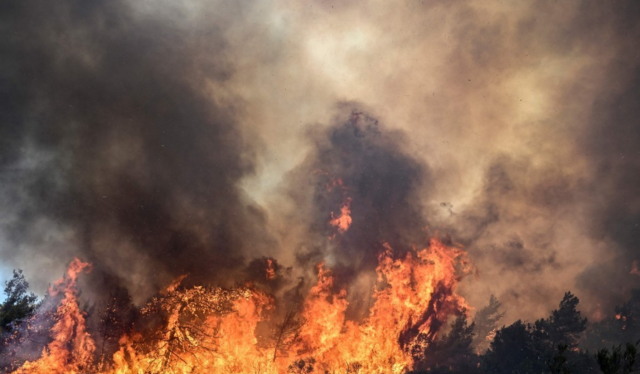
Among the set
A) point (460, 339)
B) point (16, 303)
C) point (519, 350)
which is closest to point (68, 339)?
point (16, 303)

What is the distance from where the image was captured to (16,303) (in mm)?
27297

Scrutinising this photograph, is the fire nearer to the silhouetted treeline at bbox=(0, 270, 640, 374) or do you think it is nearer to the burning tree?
the burning tree

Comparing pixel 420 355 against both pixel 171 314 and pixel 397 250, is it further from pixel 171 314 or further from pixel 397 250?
pixel 171 314

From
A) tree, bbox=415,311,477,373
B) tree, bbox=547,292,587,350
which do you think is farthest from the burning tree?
tree, bbox=547,292,587,350

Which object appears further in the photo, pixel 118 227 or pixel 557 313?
pixel 557 313

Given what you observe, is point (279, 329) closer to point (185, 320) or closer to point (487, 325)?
point (185, 320)

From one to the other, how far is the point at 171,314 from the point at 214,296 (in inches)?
132

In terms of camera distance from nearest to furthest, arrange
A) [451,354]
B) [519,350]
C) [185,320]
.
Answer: [185,320] < [519,350] < [451,354]

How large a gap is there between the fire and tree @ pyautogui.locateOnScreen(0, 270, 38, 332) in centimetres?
229

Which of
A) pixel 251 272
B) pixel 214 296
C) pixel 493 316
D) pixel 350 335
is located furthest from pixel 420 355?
pixel 493 316

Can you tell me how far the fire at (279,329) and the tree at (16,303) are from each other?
2.29 metres

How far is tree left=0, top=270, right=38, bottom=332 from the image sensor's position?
25411 mm

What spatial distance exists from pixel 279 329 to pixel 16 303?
20038 mm

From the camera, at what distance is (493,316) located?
63156 millimetres
